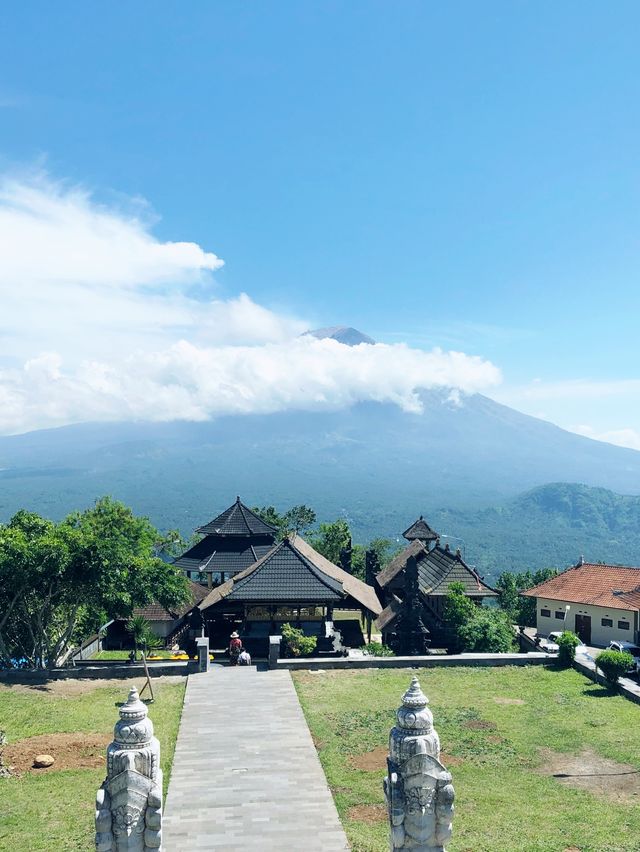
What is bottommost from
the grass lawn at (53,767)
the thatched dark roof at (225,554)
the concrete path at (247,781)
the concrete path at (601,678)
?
the grass lawn at (53,767)

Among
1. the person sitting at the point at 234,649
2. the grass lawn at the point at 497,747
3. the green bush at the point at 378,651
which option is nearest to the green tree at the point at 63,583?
the person sitting at the point at 234,649

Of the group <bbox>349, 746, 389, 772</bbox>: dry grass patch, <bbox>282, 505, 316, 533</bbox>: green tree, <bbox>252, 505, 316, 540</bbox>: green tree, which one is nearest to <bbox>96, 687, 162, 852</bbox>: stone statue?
<bbox>349, 746, 389, 772</bbox>: dry grass patch

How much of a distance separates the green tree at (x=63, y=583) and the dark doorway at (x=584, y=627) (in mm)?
21139

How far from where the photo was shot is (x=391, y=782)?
11.3 m

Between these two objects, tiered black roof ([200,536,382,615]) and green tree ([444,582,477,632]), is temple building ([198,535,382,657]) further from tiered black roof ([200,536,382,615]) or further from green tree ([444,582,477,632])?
green tree ([444,582,477,632])

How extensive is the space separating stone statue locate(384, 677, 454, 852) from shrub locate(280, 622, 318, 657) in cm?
1852

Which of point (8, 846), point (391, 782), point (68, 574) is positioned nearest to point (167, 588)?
point (68, 574)

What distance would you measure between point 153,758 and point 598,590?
32730 millimetres

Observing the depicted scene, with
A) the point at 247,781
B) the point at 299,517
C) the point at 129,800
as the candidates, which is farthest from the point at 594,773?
the point at 299,517

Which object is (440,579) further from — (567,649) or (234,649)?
(234,649)

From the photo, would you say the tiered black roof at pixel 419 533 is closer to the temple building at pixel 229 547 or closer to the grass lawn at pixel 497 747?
the temple building at pixel 229 547

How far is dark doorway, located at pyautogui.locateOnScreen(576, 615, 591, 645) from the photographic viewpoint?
37000mm

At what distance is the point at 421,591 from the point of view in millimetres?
40625

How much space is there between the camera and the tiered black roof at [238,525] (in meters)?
45.5
